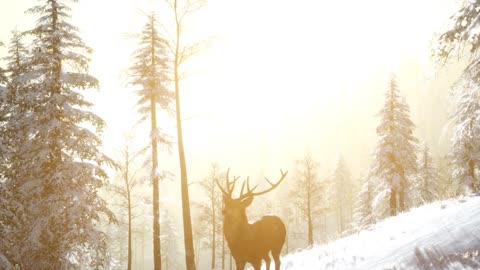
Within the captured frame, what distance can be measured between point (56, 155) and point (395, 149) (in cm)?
2461

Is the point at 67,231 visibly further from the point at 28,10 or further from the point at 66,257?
the point at 28,10

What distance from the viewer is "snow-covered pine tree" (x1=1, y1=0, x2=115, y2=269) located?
13.2m

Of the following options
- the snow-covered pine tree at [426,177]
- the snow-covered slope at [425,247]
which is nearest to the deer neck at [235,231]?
the snow-covered slope at [425,247]

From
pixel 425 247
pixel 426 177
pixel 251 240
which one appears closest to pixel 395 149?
pixel 426 177

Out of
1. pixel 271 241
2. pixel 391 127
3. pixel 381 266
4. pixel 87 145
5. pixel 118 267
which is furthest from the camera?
pixel 391 127

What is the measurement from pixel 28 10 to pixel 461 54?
15.5 metres

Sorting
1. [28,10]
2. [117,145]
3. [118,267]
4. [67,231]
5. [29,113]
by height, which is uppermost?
[28,10]

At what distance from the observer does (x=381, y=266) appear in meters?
6.22

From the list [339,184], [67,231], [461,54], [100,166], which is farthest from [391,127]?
[339,184]

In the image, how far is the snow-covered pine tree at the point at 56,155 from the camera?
13156 mm

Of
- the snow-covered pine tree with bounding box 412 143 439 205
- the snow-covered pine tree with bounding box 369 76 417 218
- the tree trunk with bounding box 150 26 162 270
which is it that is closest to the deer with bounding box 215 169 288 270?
the tree trunk with bounding box 150 26 162 270

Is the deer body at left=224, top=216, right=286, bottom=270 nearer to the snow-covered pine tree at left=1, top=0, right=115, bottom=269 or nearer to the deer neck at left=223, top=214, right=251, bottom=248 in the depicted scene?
the deer neck at left=223, top=214, right=251, bottom=248

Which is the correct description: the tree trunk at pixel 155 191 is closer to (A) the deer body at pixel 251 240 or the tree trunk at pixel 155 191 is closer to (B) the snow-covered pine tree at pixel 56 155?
(B) the snow-covered pine tree at pixel 56 155

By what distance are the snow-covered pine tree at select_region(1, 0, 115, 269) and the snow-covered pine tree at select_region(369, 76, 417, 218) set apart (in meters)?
22.1
